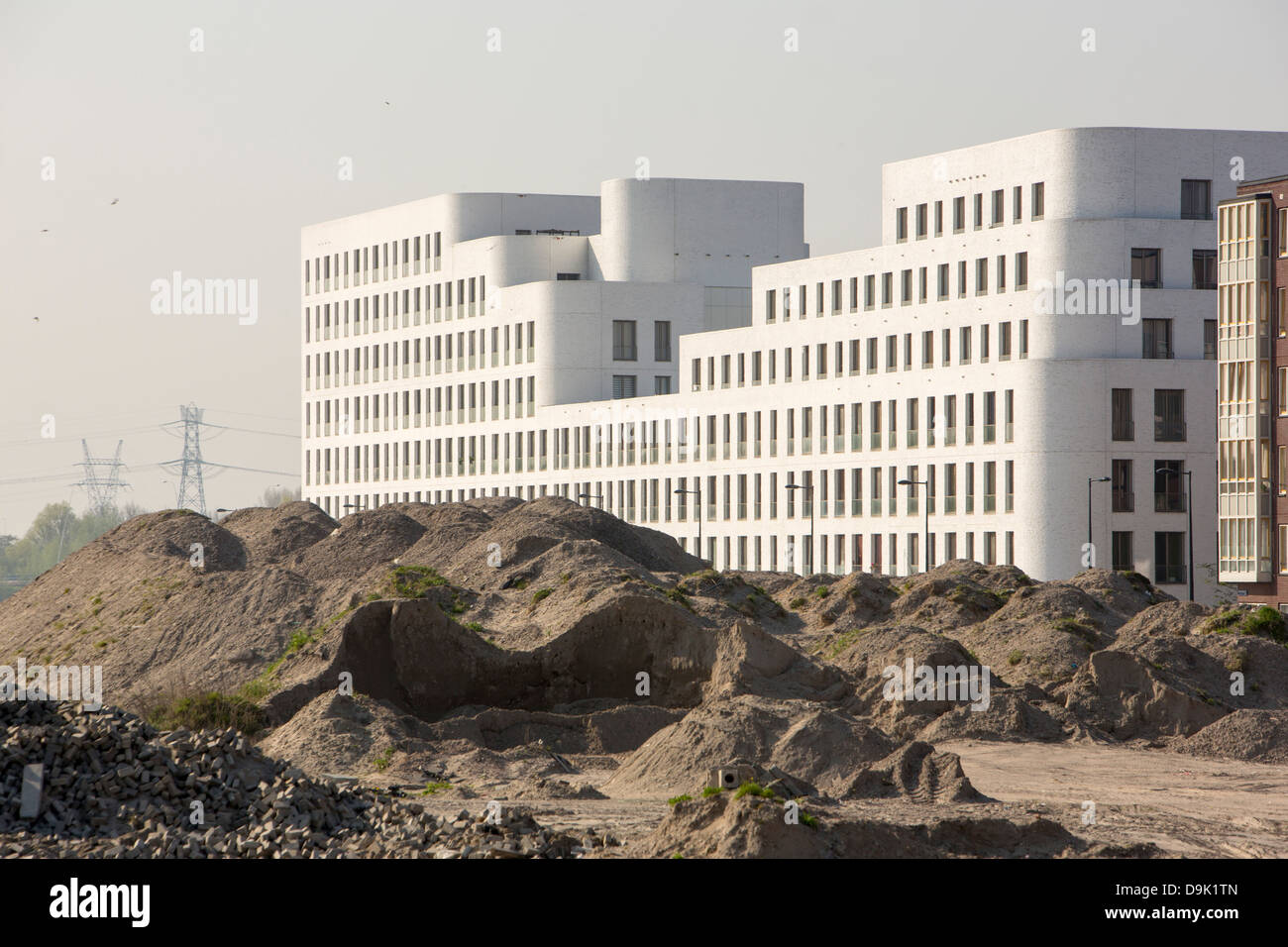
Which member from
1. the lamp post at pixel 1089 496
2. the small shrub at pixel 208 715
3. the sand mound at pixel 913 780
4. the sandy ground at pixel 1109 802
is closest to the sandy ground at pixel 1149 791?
the sandy ground at pixel 1109 802

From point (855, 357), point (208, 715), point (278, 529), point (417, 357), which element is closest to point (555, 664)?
point (208, 715)

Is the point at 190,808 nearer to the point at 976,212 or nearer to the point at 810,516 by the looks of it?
the point at 976,212

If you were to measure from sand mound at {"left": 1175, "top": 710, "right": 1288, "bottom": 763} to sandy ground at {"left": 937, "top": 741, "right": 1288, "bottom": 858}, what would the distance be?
1.57ft

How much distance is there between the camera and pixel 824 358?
9694 cm

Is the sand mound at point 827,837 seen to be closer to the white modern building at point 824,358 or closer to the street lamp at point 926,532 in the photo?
the white modern building at point 824,358

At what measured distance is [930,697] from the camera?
38688 millimetres

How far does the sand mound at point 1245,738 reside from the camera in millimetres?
35000

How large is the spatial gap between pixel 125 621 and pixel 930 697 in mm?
22942

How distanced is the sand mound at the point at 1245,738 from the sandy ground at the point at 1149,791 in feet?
1.57

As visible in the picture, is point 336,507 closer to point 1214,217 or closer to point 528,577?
point 1214,217

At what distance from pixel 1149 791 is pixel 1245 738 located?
5799 millimetres

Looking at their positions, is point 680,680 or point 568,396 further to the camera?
point 568,396

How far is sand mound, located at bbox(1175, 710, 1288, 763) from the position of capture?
115 feet
